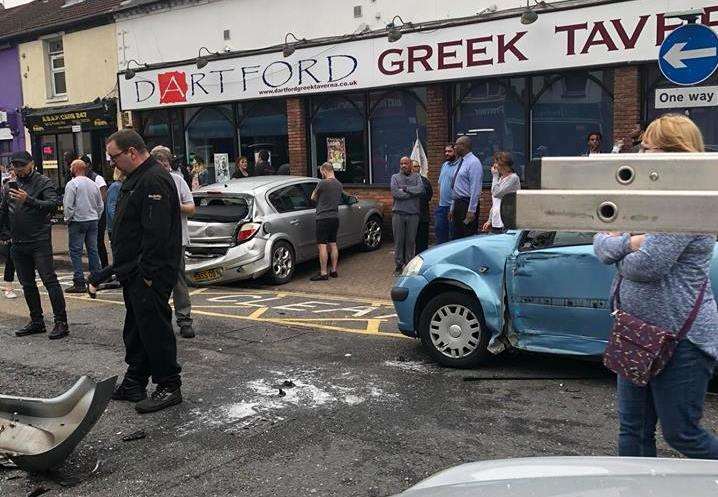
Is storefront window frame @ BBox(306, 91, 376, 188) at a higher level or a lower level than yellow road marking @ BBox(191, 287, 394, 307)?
higher

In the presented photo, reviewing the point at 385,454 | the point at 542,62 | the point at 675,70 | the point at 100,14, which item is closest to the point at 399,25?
the point at 542,62

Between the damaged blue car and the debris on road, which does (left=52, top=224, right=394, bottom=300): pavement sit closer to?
the damaged blue car

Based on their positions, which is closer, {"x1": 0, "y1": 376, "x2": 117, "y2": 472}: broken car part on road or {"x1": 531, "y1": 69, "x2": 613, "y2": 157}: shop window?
{"x1": 0, "y1": 376, "x2": 117, "y2": 472}: broken car part on road

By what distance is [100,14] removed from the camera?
18438mm

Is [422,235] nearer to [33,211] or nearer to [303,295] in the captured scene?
[303,295]

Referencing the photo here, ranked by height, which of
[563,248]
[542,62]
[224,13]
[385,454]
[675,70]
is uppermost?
[224,13]

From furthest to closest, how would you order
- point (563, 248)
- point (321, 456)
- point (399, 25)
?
point (399, 25), point (563, 248), point (321, 456)

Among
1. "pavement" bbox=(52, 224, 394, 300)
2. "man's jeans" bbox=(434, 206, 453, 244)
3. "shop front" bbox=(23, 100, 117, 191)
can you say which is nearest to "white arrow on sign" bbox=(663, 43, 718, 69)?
"man's jeans" bbox=(434, 206, 453, 244)

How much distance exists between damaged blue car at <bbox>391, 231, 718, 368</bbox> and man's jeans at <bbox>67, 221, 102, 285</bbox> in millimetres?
5823

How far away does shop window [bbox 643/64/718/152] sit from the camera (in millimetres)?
10761

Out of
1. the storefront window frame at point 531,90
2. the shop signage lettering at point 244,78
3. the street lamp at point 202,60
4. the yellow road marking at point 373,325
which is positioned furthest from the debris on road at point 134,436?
the street lamp at point 202,60

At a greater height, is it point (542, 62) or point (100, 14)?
point (100, 14)

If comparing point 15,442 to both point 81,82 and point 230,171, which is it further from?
point 81,82

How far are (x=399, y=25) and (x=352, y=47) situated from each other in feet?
3.54
